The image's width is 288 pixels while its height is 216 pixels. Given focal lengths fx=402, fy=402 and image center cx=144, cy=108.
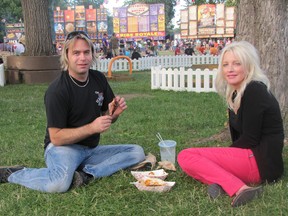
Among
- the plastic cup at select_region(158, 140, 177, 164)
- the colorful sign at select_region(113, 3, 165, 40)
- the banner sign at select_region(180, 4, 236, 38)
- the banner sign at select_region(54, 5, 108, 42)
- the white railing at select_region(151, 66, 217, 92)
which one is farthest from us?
the banner sign at select_region(54, 5, 108, 42)

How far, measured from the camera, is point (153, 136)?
5398 mm

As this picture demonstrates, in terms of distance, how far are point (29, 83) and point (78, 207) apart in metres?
9.99

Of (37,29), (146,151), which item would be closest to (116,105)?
(146,151)

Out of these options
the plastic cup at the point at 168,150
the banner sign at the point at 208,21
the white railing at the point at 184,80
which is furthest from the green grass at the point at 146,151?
the banner sign at the point at 208,21

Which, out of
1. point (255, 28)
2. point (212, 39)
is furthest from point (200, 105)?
point (212, 39)

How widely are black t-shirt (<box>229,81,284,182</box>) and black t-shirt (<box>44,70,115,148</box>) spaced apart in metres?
1.25

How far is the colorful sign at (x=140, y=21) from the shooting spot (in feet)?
167

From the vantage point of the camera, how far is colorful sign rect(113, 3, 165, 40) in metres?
51.0

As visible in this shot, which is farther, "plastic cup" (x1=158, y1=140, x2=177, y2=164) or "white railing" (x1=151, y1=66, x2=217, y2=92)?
"white railing" (x1=151, y1=66, x2=217, y2=92)

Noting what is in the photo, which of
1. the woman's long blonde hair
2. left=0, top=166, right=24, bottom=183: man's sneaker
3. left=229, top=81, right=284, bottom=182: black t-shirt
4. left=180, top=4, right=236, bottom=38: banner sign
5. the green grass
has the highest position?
left=180, top=4, right=236, bottom=38: banner sign

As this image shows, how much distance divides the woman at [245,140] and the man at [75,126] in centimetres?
74

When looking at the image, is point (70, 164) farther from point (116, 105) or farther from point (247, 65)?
point (247, 65)

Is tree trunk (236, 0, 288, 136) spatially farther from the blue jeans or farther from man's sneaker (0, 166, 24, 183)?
man's sneaker (0, 166, 24, 183)

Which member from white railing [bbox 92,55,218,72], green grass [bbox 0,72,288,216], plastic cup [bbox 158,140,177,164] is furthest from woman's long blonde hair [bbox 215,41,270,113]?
white railing [bbox 92,55,218,72]
